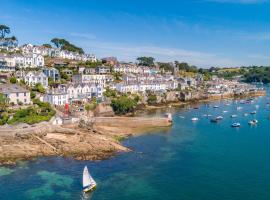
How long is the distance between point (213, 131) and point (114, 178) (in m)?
33.0

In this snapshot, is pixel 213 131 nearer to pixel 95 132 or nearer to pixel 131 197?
pixel 95 132

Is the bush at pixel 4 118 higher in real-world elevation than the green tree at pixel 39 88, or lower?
lower

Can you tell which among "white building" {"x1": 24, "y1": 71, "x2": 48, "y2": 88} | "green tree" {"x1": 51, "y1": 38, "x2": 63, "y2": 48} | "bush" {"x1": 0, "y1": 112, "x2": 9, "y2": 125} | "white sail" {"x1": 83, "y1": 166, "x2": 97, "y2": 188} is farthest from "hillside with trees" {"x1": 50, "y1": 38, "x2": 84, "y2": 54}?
"white sail" {"x1": 83, "y1": 166, "x2": 97, "y2": 188}

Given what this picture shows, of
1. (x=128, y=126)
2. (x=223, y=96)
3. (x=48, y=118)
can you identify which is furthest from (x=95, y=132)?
(x=223, y=96)

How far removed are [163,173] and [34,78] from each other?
5235 cm

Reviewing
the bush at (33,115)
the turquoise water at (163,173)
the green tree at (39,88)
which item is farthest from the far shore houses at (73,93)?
the turquoise water at (163,173)

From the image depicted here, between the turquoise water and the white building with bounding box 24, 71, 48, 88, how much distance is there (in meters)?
35.8

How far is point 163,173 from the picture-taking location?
137 ft

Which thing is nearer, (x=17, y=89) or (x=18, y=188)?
(x=18, y=188)

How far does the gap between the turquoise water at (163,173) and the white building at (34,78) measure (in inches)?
1409

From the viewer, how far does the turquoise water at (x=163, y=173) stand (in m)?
36.0

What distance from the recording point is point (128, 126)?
6994 centimetres

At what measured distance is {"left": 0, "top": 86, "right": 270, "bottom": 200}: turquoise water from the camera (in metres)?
36.0

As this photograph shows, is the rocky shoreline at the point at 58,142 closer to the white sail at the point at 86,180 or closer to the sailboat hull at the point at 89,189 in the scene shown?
the white sail at the point at 86,180
